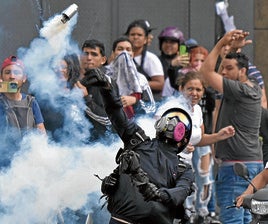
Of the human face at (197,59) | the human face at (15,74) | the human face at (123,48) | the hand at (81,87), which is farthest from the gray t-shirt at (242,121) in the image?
the human face at (15,74)

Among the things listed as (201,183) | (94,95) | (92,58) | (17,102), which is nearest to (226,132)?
(94,95)

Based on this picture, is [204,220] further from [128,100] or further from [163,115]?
[163,115]

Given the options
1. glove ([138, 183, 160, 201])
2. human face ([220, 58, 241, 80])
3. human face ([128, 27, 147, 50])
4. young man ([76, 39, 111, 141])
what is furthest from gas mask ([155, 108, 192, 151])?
human face ([128, 27, 147, 50])

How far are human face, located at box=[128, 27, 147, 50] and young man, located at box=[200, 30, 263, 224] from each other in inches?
53.4

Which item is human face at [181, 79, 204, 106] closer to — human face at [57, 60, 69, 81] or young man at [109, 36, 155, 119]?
young man at [109, 36, 155, 119]

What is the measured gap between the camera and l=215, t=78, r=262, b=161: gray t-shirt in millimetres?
9742

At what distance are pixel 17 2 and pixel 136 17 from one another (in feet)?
12.3

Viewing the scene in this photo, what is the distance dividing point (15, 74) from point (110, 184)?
2040 millimetres

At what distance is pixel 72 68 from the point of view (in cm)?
890

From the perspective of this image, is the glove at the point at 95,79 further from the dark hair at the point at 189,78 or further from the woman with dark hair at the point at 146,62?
the woman with dark hair at the point at 146,62

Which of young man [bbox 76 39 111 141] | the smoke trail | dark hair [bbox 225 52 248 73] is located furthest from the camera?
dark hair [bbox 225 52 248 73]

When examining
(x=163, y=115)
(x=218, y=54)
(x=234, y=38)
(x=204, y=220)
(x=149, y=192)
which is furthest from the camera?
(x=204, y=220)

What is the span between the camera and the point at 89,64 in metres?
9.47

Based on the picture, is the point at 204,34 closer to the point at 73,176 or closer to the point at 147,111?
the point at 147,111
